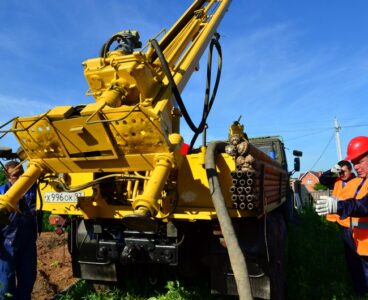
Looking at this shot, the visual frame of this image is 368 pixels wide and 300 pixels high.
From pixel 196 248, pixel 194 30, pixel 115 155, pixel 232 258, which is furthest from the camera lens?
pixel 194 30

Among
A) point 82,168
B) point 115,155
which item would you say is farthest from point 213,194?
point 82,168

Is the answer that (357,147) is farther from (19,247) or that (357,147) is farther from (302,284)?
(19,247)

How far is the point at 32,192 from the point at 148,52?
2.21 metres

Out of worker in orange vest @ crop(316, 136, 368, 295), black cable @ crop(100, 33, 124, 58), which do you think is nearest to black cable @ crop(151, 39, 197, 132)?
black cable @ crop(100, 33, 124, 58)

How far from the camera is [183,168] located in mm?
3635

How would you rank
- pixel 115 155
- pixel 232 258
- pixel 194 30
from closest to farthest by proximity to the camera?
pixel 232 258 → pixel 115 155 → pixel 194 30

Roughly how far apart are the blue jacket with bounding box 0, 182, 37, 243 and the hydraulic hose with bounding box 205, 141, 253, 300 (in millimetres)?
2314

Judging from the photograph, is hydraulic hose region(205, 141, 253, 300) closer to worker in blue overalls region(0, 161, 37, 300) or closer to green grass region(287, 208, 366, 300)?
green grass region(287, 208, 366, 300)

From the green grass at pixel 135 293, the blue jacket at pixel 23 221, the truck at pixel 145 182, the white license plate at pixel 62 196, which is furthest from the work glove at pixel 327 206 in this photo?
the blue jacket at pixel 23 221

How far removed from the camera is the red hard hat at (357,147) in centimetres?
403

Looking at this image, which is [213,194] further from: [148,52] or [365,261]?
[365,261]

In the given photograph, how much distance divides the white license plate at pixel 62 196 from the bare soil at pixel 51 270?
84.2 inches

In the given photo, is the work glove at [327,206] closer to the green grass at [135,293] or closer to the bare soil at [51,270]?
the green grass at [135,293]

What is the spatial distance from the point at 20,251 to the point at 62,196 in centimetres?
123
